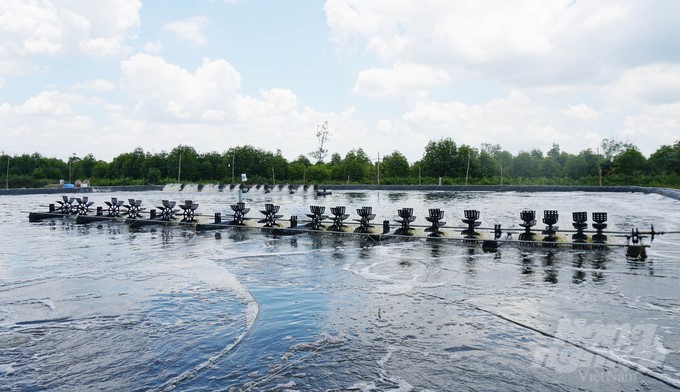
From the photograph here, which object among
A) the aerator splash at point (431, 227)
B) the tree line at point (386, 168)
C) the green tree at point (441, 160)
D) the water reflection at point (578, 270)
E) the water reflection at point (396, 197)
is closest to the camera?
the water reflection at point (578, 270)

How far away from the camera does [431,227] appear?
17.6m

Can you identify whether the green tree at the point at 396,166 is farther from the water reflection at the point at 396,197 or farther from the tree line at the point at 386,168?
the water reflection at the point at 396,197

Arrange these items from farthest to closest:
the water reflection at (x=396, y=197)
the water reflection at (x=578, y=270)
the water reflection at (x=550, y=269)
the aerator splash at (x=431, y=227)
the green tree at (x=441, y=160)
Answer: the green tree at (x=441, y=160) < the water reflection at (x=396, y=197) < the aerator splash at (x=431, y=227) < the water reflection at (x=550, y=269) < the water reflection at (x=578, y=270)

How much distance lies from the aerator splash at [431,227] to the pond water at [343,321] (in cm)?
97

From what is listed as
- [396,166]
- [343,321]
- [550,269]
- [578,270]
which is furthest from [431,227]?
[396,166]

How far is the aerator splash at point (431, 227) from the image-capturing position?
15.4 meters

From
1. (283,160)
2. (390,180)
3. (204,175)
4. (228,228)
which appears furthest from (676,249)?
(204,175)

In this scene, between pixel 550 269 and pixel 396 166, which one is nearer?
pixel 550 269

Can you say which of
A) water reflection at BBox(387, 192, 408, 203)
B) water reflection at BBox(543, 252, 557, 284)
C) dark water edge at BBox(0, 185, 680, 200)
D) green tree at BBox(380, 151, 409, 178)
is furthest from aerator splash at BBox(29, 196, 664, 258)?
green tree at BBox(380, 151, 409, 178)

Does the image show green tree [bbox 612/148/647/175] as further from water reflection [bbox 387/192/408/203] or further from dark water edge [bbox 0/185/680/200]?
water reflection [bbox 387/192/408/203]

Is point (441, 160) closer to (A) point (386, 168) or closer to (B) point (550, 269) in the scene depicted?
(A) point (386, 168)

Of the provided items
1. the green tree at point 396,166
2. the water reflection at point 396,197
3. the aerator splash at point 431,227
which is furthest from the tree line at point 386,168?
the aerator splash at point 431,227

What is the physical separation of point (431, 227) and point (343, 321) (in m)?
10.1

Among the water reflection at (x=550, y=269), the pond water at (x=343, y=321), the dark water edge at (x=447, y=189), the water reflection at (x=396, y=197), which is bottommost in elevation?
the pond water at (x=343, y=321)
